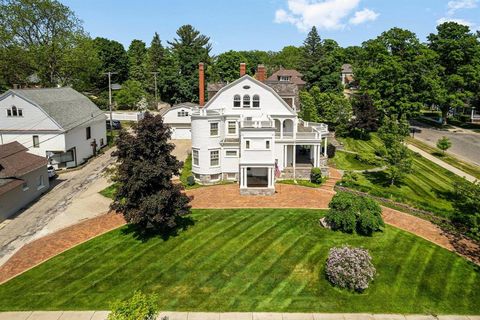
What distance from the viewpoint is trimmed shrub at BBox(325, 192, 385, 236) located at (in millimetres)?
26156

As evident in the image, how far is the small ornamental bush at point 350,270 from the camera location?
19.9m

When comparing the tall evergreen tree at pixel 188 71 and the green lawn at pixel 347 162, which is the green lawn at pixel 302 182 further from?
the tall evergreen tree at pixel 188 71

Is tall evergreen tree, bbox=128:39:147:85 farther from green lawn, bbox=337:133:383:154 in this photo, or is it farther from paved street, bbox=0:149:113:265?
green lawn, bbox=337:133:383:154

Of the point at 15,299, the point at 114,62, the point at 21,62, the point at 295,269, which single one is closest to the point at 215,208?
the point at 295,269

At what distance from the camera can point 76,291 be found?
786 inches

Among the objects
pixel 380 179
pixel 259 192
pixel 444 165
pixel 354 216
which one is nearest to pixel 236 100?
pixel 259 192

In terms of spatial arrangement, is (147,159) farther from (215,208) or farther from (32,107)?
(32,107)

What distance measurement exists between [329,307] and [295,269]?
142 inches

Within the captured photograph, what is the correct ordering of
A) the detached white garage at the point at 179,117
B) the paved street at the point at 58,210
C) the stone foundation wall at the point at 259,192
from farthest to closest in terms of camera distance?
the detached white garage at the point at 179,117
the stone foundation wall at the point at 259,192
the paved street at the point at 58,210

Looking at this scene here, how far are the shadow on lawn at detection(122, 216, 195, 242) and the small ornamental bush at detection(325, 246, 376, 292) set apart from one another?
11.2 meters

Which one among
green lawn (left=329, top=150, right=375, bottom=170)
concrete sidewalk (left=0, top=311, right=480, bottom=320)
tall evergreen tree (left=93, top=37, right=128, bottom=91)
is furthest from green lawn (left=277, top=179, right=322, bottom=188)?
tall evergreen tree (left=93, top=37, right=128, bottom=91)

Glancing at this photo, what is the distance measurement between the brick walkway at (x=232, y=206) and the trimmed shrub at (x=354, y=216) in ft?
9.09

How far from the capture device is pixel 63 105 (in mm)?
44500

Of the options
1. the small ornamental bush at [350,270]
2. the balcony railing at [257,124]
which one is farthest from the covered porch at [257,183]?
the small ornamental bush at [350,270]
